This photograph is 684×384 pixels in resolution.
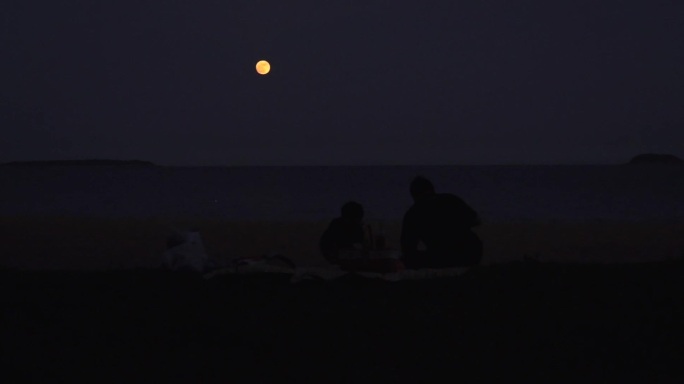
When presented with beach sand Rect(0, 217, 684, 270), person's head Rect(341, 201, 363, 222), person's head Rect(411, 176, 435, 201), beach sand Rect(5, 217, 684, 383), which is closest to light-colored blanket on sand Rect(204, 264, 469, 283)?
beach sand Rect(5, 217, 684, 383)

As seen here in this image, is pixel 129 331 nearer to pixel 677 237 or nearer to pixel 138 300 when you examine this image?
pixel 138 300

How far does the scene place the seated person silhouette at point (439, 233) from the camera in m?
7.29

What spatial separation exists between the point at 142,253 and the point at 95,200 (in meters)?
31.5

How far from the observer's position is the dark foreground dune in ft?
16.8

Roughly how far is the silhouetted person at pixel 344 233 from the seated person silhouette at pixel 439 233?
681mm

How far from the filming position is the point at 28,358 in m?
5.22

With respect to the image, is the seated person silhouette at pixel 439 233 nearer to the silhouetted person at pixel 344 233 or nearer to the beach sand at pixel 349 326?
the silhouetted person at pixel 344 233

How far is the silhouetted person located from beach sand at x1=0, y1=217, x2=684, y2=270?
4257mm

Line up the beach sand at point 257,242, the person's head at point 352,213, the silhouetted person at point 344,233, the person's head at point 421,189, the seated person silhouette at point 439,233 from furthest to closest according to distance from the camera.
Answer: the beach sand at point 257,242 < the person's head at point 352,213 < the silhouetted person at point 344,233 < the person's head at point 421,189 < the seated person silhouette at point 439,233

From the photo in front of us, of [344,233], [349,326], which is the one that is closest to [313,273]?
[349,326]

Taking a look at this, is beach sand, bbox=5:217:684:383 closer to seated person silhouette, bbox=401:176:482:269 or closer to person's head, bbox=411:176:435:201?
seated person silhouette, bbox=401:176:482:269

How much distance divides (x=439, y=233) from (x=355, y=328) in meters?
2.13

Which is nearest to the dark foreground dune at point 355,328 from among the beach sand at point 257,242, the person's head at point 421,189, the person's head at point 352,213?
the person's head at point 421,189

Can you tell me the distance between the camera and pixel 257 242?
55.6ft
